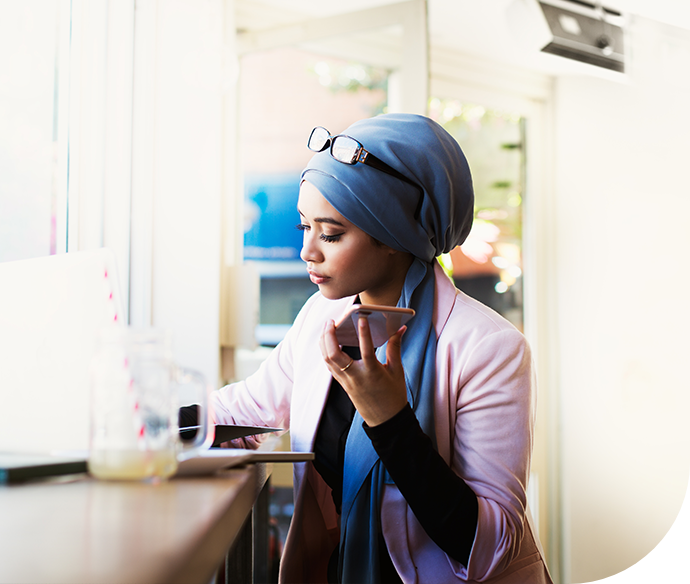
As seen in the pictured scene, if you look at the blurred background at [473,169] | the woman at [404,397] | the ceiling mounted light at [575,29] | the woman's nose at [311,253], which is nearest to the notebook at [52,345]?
the woman at [404,397]

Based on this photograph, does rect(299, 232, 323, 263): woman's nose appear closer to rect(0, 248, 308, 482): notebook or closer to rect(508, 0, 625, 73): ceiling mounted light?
rect(0, 248, 308, 482): notebook

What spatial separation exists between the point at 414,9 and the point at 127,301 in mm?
1280

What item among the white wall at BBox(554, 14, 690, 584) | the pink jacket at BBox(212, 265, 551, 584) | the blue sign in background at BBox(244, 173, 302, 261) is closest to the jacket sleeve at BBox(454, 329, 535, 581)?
the pink jacket at BBox(212, 265, 551, 584)

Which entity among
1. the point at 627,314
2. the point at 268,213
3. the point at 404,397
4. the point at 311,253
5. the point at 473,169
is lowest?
the point at 404,397

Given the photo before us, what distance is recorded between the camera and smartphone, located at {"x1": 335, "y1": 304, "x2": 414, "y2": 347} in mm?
758

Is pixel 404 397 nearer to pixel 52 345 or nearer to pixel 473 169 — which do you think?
pixel 52 345

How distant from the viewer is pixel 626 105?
2.22 meters

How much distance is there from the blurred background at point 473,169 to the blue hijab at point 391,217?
735 mm

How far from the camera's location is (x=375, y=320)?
0.79 metres

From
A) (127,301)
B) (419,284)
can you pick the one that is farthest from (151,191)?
(419,284)

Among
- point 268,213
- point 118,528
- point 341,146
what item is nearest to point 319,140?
point 341,146

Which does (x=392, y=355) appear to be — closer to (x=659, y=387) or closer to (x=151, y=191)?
(x=151, y=191)

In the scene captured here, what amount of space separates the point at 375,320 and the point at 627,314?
70.5 inches

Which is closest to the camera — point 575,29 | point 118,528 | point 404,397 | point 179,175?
point 118,528
